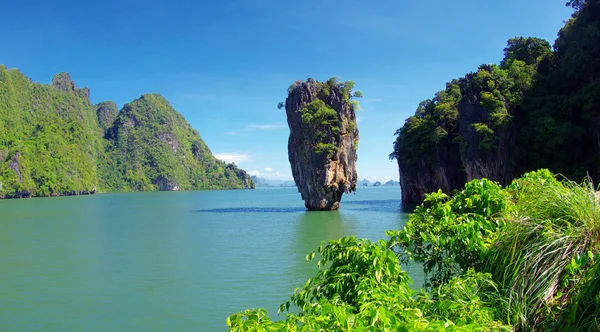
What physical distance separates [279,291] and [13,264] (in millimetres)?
9840

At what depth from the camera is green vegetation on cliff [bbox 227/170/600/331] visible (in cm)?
269

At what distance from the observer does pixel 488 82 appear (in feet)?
99.0

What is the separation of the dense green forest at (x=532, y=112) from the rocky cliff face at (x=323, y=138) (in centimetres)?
722

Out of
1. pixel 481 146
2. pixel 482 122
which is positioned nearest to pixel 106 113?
pixel 482 122

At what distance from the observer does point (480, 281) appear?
3.67 metres

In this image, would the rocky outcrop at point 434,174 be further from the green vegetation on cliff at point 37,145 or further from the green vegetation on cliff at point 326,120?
the green vegetation on cliff at point 37,145

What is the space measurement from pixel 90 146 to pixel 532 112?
130m

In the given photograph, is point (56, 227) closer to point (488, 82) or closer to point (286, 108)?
point (286, 108)

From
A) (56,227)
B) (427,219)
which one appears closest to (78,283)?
(427,219)

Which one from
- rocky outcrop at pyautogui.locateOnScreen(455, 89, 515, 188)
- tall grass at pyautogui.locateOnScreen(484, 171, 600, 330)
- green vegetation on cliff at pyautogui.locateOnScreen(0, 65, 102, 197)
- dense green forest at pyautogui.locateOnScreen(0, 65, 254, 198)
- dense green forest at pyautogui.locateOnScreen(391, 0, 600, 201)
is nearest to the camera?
tall grass at pyautogui.locateOnScreen(484, 171, 600, 330)

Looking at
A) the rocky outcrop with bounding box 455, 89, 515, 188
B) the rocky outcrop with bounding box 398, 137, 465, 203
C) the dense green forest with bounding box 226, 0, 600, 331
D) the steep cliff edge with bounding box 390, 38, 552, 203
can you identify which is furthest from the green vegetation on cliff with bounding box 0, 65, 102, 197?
the dense green forest with bounding box 226, 0, 600, 331

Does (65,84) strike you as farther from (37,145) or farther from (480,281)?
(480,281)

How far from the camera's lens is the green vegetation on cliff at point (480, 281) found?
8.83ft

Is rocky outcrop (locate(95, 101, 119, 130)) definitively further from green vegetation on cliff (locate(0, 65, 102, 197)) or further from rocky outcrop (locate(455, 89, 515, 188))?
rocky outcrop (locate(455, 89, 515, 188))
